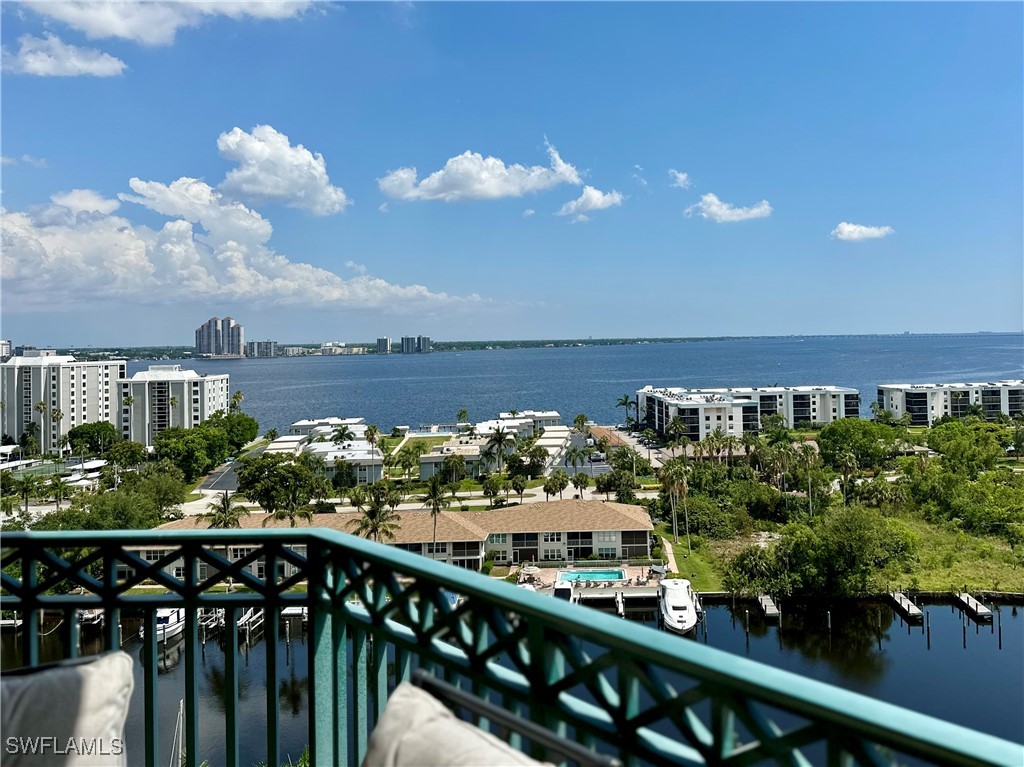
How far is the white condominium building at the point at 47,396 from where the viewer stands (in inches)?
1681

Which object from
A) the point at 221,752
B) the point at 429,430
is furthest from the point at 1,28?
the point at 429,430

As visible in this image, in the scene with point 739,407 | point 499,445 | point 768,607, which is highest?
point 739,407

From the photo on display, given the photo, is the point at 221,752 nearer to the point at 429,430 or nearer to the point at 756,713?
the point at 756,713

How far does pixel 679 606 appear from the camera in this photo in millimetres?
16750

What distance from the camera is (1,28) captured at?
346 cm

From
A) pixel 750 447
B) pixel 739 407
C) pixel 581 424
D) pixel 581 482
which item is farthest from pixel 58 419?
pixel 739 407

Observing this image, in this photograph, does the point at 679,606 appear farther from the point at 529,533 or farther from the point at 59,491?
the point at 59,491

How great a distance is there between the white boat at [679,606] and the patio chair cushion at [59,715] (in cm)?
1568

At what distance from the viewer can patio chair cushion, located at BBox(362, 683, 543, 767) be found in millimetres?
1044

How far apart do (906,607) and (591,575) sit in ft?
24.8

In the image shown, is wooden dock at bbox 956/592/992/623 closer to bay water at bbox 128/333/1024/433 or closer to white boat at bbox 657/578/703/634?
white boat at bbox 657/578/703/634

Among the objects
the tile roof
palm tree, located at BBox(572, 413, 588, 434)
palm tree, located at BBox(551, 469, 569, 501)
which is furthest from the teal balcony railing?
palm tree, located at BBox(572, 413, 588, 434)

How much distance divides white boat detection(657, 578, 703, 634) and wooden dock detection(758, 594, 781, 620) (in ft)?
4.91

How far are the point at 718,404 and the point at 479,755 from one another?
4321 cm
